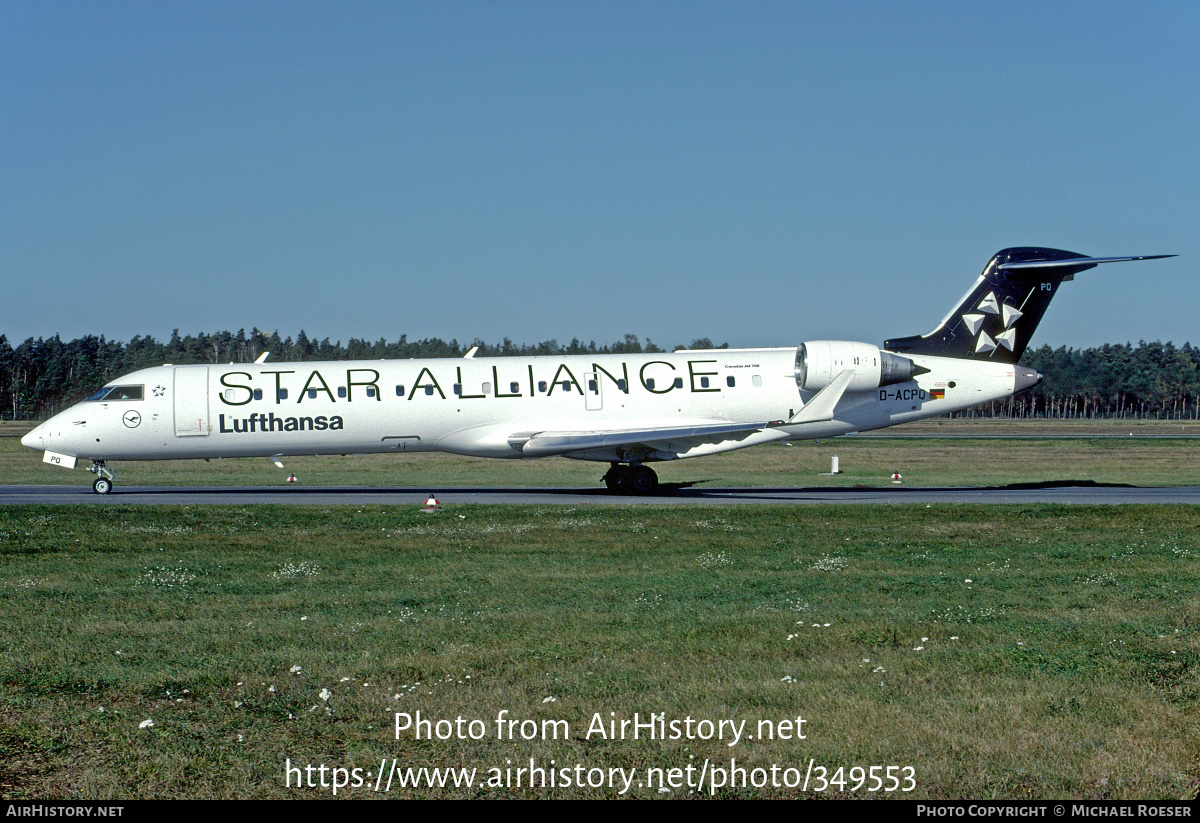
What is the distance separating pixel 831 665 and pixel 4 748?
6501mm

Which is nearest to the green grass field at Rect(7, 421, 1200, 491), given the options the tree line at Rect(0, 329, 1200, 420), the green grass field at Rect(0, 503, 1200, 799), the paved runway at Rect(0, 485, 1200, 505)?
the paved runway at Rect(0, 485, 1200, 505)

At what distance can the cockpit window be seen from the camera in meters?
29.4

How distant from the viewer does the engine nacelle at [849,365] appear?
96.0 ft

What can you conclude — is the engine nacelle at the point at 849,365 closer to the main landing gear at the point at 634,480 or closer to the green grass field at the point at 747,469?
the main landing gear at the point at 634,480

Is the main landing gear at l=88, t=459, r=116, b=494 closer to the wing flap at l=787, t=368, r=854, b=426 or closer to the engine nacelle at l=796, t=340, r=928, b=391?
the wing flap at l=787, t=368, r=854, b=426

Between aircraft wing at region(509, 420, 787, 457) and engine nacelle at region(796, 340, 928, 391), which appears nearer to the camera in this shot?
aircraft wing at region(509, 420, 787, 457)

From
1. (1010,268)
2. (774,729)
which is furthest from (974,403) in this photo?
(774,729)

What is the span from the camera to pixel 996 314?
3127 centimetres

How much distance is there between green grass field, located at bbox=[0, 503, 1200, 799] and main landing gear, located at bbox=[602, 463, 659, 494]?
11.8 metres

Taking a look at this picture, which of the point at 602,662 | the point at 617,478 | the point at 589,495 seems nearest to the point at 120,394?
the point at 589,495

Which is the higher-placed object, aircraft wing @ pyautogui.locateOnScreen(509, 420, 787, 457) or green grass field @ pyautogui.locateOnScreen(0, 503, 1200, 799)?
aircraft wing @ pyautogui.locateOnScreen(509, 420, 787, 457)

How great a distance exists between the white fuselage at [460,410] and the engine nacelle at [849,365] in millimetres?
412

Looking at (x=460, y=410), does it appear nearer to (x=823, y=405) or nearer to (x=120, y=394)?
(x=120, y=394)

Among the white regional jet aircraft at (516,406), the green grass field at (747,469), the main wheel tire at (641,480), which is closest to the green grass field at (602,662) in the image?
the white regional jet aircraft at (516,406)
